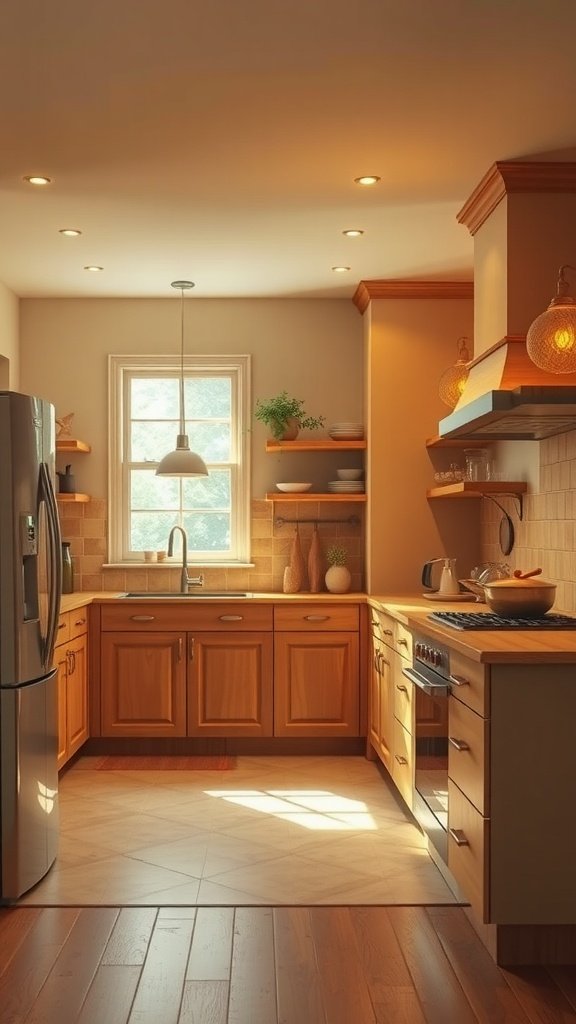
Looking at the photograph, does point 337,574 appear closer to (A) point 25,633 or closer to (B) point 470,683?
(A) point 25,633

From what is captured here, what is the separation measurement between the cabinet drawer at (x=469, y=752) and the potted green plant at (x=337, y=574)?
8.36ft

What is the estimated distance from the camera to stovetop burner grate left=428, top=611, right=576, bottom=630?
3.47 metres

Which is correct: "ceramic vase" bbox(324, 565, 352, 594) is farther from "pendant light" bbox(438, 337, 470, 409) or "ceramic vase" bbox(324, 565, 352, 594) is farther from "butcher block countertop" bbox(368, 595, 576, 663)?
"butcher block countertop" bbox(368, 595, 576, 663)

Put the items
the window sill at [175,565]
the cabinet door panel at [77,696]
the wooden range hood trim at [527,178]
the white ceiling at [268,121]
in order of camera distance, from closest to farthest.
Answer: the white ceiling at [268,121] → the wooden range hood trim at [527,178] → the cabinet door panel at [77,696] → the window sill at [175,565]

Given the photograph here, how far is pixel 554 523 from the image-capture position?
14.3 ft

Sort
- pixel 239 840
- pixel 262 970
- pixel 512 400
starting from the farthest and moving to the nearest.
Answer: pixel 239 840
pixel 512 400
pixel 262 970

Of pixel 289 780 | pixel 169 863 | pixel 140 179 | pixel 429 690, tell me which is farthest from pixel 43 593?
pixel 289 780

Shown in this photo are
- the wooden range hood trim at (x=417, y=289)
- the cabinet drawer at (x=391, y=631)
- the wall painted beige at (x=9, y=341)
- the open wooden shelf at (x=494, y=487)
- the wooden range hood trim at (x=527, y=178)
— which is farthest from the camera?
the wall painted beige at (x=9, y=341)

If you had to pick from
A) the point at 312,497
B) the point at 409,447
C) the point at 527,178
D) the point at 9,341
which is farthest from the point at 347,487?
the point at 527,178

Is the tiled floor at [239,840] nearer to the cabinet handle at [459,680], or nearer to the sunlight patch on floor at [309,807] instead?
the sunlight patch on floor at [309,807]

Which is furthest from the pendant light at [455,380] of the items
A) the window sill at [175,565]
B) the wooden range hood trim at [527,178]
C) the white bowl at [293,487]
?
the window sill at [175,565]

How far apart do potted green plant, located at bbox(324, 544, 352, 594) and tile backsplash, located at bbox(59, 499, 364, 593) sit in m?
0.22

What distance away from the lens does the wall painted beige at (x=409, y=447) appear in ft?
19.1

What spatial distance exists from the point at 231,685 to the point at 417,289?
8.06 feet
